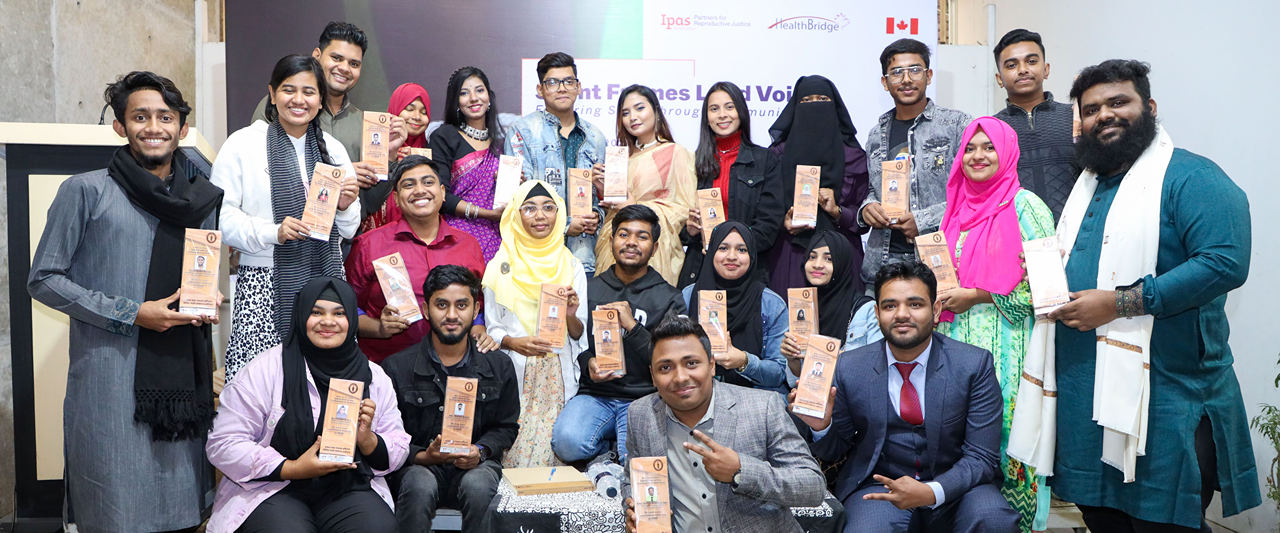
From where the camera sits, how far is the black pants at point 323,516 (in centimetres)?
303

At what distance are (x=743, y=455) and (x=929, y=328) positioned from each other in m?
0.96

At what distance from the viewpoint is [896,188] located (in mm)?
4012

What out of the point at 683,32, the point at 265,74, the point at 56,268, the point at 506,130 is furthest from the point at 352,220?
the point at 683,32

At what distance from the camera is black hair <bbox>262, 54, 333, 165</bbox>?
3668 millimetres

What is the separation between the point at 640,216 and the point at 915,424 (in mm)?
1648

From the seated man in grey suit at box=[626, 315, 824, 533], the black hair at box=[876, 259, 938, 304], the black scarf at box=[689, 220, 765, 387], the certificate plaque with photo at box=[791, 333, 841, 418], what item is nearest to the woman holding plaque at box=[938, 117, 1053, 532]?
the black hair at box=[876, 259, 938, 304]

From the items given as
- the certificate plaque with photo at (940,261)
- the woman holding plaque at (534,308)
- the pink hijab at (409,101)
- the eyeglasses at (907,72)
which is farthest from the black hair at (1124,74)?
the pink hijab at (409,101)

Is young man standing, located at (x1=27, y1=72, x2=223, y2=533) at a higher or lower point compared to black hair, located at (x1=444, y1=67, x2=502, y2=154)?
lower

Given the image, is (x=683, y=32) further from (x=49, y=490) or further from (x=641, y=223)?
(x=49, y=490)

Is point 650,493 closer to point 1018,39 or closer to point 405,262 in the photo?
point 405,262

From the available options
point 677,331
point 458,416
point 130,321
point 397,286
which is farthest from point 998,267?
point 130,321

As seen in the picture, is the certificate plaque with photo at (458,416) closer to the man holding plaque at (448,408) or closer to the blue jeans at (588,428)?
the man holding plaque at (448,408)

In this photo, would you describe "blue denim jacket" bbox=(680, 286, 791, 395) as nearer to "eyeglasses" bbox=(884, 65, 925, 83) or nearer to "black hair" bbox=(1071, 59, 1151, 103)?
"eyeglasses" bbox=(884, 65, 925, 83)

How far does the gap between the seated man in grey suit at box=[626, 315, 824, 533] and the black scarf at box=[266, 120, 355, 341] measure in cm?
161
